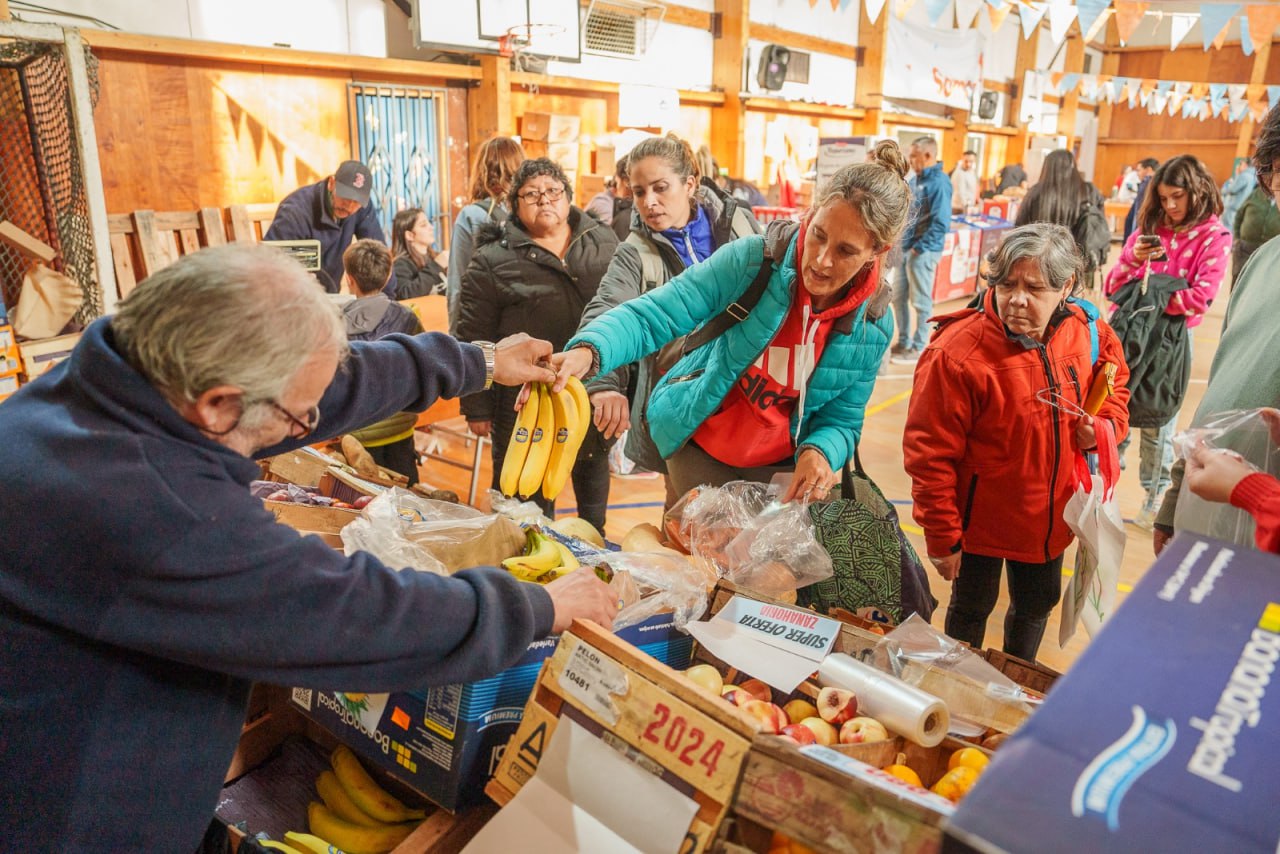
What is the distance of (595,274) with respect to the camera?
10.9 ft

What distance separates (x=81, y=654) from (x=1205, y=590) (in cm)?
132

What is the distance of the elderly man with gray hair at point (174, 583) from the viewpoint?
3.42ft

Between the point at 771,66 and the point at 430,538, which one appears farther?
the point at 771,66

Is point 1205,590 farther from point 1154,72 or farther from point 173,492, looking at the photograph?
point 1154,72

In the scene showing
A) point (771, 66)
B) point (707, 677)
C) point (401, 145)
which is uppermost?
point (771, 66)

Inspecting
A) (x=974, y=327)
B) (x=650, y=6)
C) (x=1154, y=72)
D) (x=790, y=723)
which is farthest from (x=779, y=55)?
(x=1154, y=72)

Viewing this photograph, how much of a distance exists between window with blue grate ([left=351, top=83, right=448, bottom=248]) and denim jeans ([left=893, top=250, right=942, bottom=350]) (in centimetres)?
421

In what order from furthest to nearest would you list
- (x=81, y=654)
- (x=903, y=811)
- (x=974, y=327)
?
(x=974, y=327) < (x=81, y=654) < (x=903, y=811)

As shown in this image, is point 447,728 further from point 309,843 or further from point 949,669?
point 949,669

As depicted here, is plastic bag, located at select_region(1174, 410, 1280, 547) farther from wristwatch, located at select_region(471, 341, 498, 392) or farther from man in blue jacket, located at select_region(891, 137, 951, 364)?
man in blue jacket, located at select_region(891, 137, 951, 364)

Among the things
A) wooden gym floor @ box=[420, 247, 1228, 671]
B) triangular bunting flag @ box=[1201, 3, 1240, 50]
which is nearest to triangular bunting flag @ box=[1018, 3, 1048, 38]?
triangular bunting flag @ box=[1201, 3, 1240, 50]

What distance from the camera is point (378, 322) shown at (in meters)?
3.71

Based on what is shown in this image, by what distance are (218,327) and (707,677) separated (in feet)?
3.29

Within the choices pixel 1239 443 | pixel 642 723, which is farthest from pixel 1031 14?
pixel 642 723
